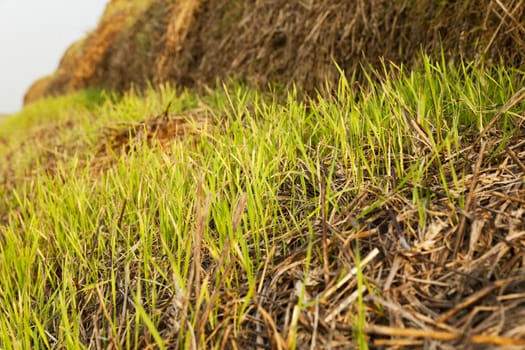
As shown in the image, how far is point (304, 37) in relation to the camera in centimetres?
309

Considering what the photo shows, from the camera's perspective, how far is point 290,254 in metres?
1.14

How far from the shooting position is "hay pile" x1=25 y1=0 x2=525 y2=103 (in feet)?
6.76

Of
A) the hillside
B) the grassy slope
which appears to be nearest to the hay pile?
the hillside

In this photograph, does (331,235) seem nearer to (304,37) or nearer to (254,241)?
(254,241)

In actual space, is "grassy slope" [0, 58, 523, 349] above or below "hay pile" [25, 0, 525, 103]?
below

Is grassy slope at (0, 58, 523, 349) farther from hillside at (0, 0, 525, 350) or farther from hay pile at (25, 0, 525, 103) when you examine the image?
hay pile at (25, 0, 525, 103)

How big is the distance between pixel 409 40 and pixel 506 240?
1.68m

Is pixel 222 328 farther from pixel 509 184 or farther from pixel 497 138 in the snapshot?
pixel 497 138

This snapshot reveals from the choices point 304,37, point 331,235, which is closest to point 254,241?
point 331,235

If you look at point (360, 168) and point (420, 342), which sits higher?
point (360, 168)

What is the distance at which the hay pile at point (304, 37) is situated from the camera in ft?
6.76

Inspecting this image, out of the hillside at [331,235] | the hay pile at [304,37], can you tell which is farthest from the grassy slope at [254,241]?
the hay pile at [304,37]

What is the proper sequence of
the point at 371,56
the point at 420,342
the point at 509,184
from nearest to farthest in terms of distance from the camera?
the point at 420,342 → the point at 509,184 → the point at 371,56

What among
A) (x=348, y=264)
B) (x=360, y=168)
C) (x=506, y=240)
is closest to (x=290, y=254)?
(x=348, y=264)
